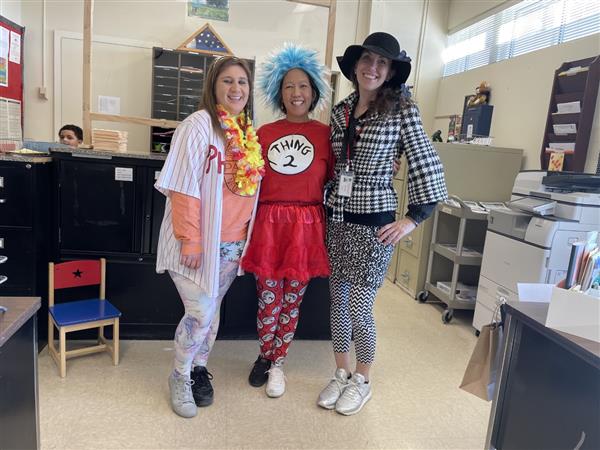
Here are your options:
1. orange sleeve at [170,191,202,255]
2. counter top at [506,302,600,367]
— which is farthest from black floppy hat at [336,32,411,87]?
counter top at [506,302,600,367]

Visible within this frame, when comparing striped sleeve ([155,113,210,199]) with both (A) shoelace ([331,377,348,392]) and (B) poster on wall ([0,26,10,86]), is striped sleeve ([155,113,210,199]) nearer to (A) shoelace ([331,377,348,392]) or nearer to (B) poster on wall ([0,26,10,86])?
(A) shoelace ([331,377,348,392])

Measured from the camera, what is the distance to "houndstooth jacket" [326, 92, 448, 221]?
1801 mm

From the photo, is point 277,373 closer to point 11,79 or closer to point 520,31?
point 520,31

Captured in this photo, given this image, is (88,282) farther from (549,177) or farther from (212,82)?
(549,177)

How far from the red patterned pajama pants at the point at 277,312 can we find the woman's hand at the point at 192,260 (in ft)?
1.19

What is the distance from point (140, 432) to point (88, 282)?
90 centimetres

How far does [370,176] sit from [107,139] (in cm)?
145

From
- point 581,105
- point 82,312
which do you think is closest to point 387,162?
point 82,312

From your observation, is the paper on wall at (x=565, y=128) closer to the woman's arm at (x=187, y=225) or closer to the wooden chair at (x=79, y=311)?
the woman's arm at (x=187, y=225)

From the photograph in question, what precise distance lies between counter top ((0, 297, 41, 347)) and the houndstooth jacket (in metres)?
1.19

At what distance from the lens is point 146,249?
246 cm

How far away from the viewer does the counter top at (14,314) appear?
3.23 feet

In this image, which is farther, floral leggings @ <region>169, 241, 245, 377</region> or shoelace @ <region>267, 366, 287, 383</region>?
shoelace @ <region>267, 366, 287, 383</region>

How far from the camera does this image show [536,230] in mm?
2549
